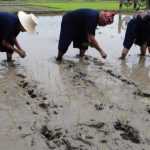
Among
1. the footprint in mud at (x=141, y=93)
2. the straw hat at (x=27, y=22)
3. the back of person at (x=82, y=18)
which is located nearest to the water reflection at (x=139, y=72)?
the footprint in mud at (x=141, y=93)

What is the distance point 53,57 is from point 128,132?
5407 millimetres

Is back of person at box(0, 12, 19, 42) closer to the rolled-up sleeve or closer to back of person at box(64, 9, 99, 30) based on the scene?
back of person at box(64, 9, 99, 30)

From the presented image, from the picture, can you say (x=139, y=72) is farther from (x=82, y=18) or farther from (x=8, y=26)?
(x=8, y=26)

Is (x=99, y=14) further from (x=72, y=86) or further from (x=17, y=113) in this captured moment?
(x=17, y=113)

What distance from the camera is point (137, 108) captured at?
6.48 meters

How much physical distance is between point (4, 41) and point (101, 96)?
9.54ft

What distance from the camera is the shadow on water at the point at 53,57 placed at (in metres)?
8.77

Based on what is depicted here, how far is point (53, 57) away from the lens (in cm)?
1067

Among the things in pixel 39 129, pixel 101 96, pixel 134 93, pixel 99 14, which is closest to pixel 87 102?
pixel 101 96

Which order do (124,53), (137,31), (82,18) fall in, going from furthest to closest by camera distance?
1. (137,31)
2. (124,53)
3. (82,18)

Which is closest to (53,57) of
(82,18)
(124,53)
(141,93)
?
(82,18)

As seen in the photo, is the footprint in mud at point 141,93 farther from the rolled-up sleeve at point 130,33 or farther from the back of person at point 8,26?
the rolled-up sleeve at point 130,33

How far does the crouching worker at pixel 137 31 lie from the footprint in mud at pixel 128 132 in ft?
15.9

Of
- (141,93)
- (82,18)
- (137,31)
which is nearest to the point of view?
(141,93)
